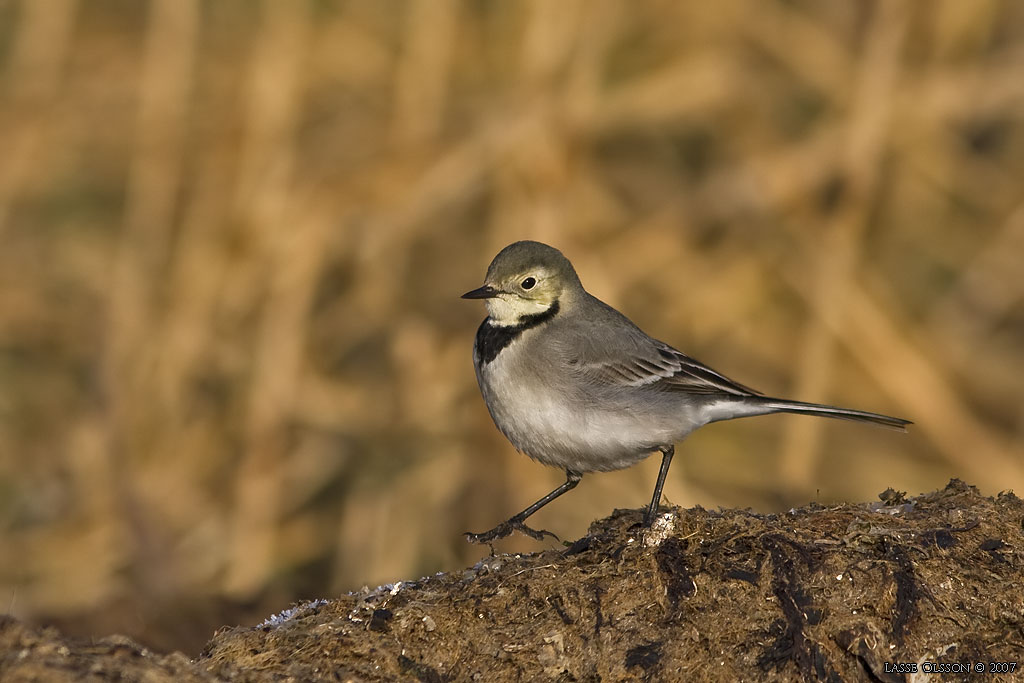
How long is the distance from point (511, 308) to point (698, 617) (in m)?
2.44

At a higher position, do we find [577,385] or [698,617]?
[577,385]

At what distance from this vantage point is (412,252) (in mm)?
10242

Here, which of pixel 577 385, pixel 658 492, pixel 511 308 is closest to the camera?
pixel 658 492

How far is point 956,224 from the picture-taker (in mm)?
10852

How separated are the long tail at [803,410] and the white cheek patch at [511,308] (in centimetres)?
108

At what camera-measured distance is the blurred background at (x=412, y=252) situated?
929 cm

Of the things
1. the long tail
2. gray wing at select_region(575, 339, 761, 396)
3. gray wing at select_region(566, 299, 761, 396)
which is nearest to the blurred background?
gray wing at select_region(566, 299, 761, 396)

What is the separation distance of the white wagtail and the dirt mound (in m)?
1.01

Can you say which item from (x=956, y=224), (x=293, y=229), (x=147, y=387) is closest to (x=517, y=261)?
(x=293, y=229)

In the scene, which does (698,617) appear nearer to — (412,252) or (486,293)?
(486,293)

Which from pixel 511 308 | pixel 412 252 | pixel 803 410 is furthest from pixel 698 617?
pixel 412 252

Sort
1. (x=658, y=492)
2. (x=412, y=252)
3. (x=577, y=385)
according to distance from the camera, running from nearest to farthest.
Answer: (x=658, y=492) < (x=577, y=385) < (x=412, y=252)

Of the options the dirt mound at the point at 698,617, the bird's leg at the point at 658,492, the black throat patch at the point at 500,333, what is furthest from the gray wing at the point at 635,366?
the dirt mound at the point at 698,617

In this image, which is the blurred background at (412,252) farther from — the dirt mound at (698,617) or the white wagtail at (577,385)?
the dirt mound at (698,617)
